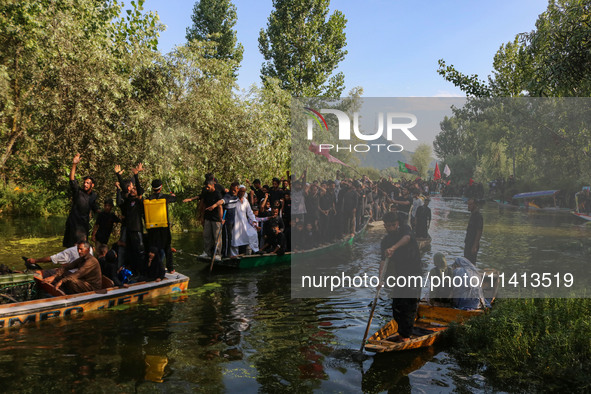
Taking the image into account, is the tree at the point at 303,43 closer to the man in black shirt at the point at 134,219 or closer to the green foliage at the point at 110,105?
the green foliage at the point at 110,105

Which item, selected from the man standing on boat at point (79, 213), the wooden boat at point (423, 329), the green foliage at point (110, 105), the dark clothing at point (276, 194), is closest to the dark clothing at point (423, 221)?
the wooden boat at point (423, 329)

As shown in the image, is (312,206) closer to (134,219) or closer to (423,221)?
(423,221)

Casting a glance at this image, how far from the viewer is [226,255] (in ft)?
51.4

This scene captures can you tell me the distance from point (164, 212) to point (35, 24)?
9647 mm

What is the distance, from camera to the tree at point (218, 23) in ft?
143

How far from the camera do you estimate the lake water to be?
7152 millimetres

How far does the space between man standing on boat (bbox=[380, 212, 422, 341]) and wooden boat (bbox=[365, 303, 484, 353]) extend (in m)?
0.20

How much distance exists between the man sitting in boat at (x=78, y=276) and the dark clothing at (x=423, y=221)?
6858 mm

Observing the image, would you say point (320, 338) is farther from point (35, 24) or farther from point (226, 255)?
point (35, 24)

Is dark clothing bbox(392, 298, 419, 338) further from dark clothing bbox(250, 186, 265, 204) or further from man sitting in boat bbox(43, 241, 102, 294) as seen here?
dark clothing bbox(250, 186, 265, 204)

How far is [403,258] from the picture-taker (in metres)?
8.05

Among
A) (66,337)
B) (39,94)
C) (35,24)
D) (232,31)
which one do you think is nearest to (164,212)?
(66,337)

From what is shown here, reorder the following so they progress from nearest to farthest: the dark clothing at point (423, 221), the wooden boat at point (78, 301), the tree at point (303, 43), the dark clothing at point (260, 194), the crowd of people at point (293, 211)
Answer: the wooden boat at point (78, 301)
the dark clothing at point (423, 221)
the crowd of people at point (293, 211)
the dark clothing at point (260, 194)
the tree at point (303, 43)

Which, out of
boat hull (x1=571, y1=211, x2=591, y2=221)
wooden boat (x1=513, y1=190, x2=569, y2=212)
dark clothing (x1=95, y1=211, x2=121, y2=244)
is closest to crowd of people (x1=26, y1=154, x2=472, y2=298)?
dark clothing (x1=95, y1=211, x2=121, y2=244)
